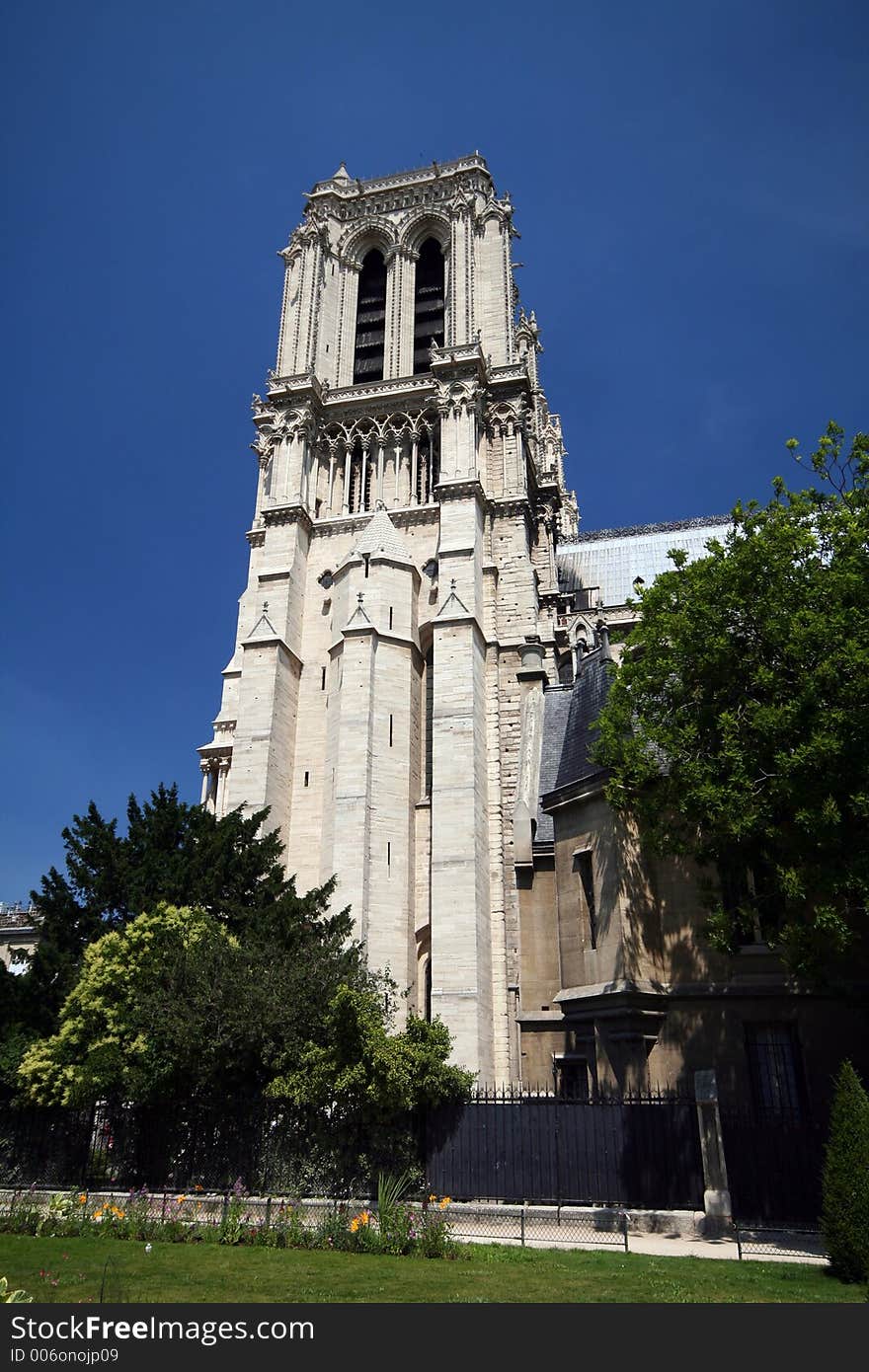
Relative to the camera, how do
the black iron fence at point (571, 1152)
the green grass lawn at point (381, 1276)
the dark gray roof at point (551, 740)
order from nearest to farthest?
the green grass lawn at point (381, 1276), the black iron fence at point (571, 1152), the dark gray roof at point (551, 740)

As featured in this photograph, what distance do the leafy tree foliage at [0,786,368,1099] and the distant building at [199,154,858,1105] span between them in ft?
18.2

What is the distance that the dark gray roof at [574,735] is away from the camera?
2498cm

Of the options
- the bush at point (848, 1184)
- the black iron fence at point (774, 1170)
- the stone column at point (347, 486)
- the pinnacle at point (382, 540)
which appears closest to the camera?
the bush at point (848, 1184)

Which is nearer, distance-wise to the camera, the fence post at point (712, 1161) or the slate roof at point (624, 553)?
the fence post at point (712, 1161)

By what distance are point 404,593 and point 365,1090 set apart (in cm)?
2159

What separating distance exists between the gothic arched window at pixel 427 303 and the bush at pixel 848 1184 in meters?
38.8

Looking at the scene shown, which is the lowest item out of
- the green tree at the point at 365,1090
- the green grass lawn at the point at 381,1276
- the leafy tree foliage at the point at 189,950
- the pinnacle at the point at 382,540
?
the green grass lawn at the point at 381,1276

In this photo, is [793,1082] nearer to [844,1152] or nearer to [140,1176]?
Answer: [844,1152]

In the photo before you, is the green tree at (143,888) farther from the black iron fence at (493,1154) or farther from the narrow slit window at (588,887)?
the narrow slit window at (588,887)

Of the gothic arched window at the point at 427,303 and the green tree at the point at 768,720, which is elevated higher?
the gothic arched window at the point at 427,303

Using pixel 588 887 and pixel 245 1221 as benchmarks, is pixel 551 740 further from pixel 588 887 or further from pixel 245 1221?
pixel 245 1221

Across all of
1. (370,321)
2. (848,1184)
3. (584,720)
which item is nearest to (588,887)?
(584,720)

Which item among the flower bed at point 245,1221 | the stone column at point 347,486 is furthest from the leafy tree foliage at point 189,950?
the stone column at point 347,486

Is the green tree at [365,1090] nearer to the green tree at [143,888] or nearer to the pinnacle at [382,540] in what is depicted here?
the green tree at [143,888]
